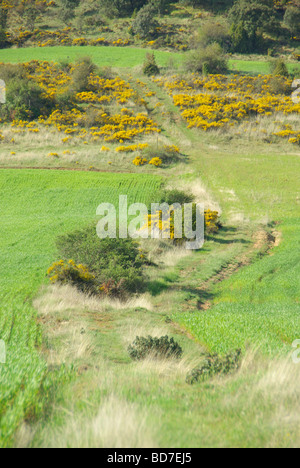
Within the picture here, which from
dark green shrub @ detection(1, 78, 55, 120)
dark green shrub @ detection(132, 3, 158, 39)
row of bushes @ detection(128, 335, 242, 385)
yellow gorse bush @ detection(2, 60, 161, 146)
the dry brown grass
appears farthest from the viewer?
dark green shrub @ detection(132, 3, 158, 39)

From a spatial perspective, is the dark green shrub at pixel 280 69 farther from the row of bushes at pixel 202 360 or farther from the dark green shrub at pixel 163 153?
the row of bushes at pixel 202 360

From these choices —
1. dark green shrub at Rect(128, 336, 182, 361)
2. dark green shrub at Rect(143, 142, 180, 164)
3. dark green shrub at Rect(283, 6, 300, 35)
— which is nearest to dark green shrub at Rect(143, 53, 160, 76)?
dark green shrub at Rect(143, 142, 180, 164)

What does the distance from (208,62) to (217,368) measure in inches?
2646

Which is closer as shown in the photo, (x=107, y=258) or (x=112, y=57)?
(x=107, y=258)

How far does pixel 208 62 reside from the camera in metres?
65.7

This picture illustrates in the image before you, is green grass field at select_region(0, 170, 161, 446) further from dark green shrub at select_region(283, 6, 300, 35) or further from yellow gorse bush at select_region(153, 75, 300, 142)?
dark green shrub at select_region(283, 6, 300, 35)

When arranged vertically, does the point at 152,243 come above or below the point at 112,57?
below

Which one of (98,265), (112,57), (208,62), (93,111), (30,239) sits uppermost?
(112,57)

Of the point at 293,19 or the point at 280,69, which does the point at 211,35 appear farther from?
the point at 280,69

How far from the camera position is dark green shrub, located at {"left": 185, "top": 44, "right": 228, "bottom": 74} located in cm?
6569

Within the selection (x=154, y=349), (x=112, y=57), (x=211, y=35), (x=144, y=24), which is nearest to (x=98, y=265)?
(x=154, y=349)

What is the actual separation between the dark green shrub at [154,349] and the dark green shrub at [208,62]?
6446 cm

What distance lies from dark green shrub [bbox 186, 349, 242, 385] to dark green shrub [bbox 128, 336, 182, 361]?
1.33 m

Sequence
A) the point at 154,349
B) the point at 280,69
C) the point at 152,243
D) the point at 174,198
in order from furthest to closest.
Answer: the point at 280,69, the point at 174,198, the point at 152,243, the point at 154,349
